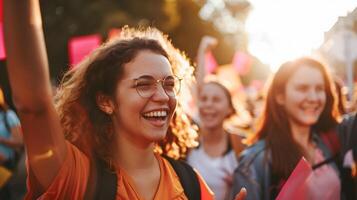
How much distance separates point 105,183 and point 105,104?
0.44 meters

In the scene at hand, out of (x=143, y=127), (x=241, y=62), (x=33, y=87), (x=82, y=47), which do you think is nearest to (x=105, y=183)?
(x=143, y=127)

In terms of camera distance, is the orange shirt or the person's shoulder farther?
the person's shoulder

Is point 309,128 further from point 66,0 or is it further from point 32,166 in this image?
point 66,0

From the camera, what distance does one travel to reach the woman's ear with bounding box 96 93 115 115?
Result: 9.19 ft

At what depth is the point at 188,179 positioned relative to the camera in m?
2.85

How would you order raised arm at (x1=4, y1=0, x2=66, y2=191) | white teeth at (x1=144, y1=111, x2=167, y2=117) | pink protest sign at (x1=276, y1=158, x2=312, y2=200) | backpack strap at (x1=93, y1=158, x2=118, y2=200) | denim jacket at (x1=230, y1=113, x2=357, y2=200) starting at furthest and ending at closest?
1. denim jacket at (x1=230, y1=113, x2=357, y2=200)
2. white teeth at (x1=144, y1=111, x2=167, y2=117)
3. pink protest sign at (x1=276, y1=158, x2=312, y2=200)
4. backpack strap at (x1=93, y1=158, x2=118, y2=200)
5. raised arm at (x1=4, y1=0, x2=66, y2=191)

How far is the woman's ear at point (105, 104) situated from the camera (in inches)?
110

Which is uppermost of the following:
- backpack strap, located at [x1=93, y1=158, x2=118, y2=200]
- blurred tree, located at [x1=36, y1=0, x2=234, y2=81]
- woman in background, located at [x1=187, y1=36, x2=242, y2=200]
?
blurred tree, located at [x1=36, y1=0, x2=234, y2=81]

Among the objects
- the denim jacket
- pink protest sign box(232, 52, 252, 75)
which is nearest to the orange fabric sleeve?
the denim jacket

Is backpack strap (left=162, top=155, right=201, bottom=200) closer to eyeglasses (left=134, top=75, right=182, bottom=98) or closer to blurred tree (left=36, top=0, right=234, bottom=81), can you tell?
eyeglasses (left=134, top=75, right=182, bottom=98)

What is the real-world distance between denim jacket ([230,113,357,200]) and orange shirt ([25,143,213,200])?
3.58ft

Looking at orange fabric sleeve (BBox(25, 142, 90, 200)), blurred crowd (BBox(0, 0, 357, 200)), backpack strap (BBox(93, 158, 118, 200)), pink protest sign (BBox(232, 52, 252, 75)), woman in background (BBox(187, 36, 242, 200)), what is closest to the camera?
blurred crowd (BBox(0, 0, 357, 200))

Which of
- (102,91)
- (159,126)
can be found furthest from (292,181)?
(102,91)

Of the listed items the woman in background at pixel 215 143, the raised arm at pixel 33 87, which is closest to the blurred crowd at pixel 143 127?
the raised arm at pixel 33 87
